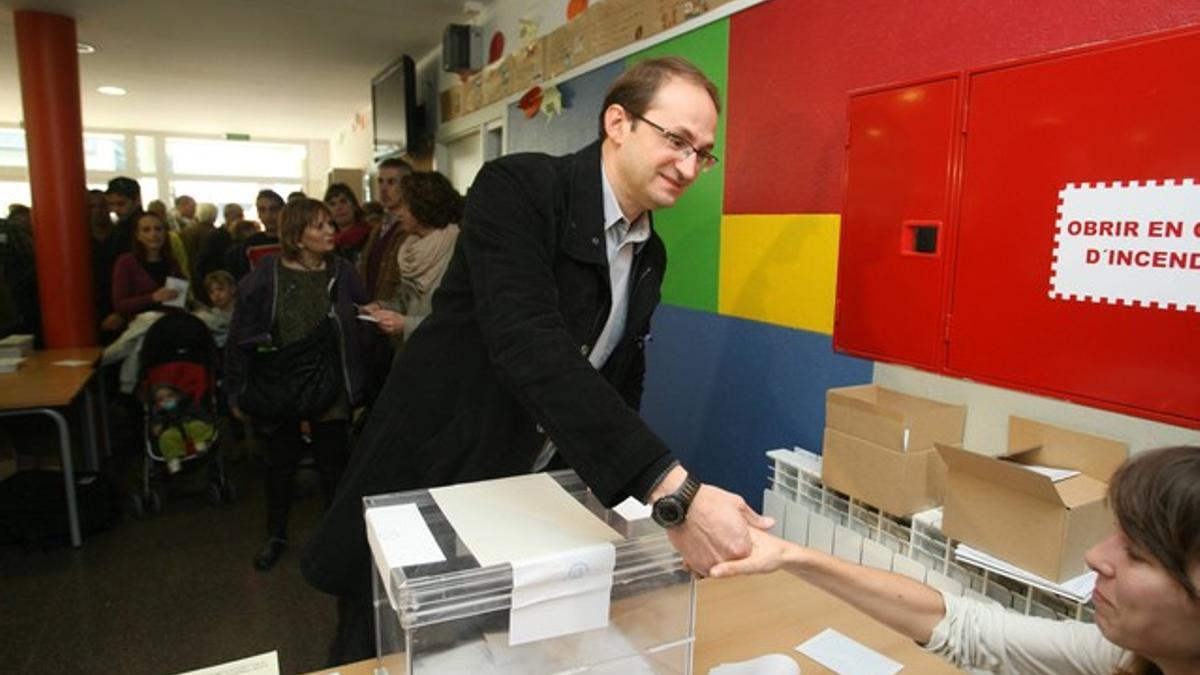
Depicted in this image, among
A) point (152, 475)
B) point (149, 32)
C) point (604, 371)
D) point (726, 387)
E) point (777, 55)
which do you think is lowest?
point (152, 475)

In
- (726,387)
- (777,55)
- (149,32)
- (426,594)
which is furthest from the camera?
(149,32)

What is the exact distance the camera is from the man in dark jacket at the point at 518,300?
113 centimetres

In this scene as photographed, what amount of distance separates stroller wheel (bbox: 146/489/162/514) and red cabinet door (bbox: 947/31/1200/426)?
12.0ft

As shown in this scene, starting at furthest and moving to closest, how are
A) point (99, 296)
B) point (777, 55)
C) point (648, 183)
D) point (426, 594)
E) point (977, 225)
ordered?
point (99, 296) → point (777, 55) → point (977, 225) → point (648, 183) → point (426, 594)

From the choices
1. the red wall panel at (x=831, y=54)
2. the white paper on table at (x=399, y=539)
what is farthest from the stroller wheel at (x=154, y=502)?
the white paper on table at (x=399, y=539)

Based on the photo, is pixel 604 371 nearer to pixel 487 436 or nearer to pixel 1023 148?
pixel 487 436

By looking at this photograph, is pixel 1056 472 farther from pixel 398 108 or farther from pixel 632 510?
pixel 398 108

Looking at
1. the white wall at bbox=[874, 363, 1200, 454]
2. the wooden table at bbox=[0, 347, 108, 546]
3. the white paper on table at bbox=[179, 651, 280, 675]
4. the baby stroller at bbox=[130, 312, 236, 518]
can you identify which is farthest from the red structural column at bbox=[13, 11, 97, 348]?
the white wall at bbox=[874, 363, 1200, 454]

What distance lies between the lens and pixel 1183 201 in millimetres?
1292

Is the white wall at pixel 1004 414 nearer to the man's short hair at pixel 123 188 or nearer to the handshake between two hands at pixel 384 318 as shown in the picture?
the handshake between two hands at pixel 384 318

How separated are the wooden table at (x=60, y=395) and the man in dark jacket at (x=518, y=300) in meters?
2.38

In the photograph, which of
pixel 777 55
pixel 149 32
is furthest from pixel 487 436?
pixel 149 32

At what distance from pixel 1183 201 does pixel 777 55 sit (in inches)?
46.1

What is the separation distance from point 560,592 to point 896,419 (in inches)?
41.8
